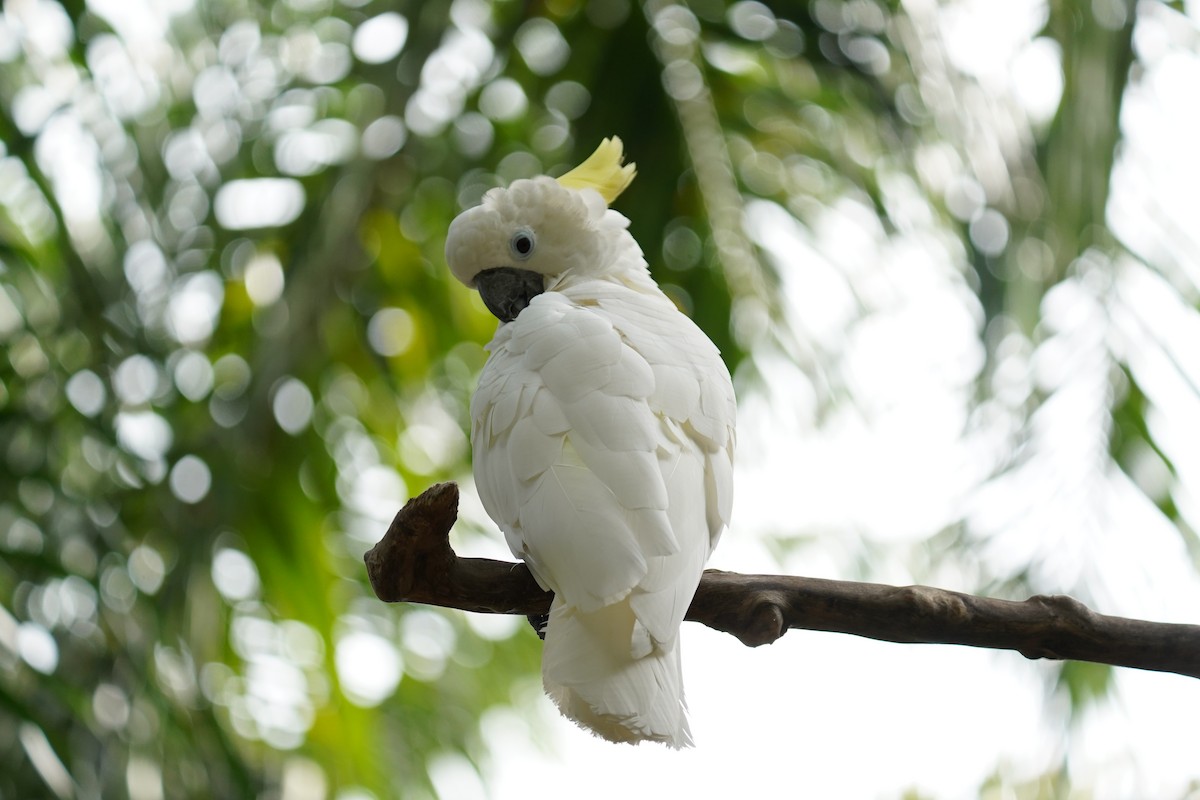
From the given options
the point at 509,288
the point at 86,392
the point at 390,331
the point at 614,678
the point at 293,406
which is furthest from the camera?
the point at 390,331

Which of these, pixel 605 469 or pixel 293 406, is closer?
pixel 605 469

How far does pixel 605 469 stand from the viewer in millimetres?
1163

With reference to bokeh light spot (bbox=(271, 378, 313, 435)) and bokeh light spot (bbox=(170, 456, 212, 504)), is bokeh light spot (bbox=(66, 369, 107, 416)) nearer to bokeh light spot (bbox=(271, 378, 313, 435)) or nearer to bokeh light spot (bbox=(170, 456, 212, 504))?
bokeh light spot (bbox=(170, 456, 212, 504))

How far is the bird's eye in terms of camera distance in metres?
1.59

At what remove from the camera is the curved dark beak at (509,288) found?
163 cm

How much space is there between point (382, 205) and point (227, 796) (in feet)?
3.50

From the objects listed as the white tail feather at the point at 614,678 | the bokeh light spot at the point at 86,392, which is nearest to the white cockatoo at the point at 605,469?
the white tail feather at the point at 614,678

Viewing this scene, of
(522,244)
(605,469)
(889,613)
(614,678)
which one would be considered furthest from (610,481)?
(522,244)

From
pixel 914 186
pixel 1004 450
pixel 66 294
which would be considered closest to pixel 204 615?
pixel 66 294

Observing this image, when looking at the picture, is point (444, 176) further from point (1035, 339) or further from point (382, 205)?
point (1035, 339)

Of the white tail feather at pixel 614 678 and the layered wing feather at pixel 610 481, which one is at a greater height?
the layered wing feather at pixel 610 481

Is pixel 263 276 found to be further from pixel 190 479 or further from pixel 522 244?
pixel 522 244

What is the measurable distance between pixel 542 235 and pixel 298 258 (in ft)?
1.37

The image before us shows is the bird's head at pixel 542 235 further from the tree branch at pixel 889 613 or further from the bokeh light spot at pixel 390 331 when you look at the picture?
the tree branch at pixel 889 613
